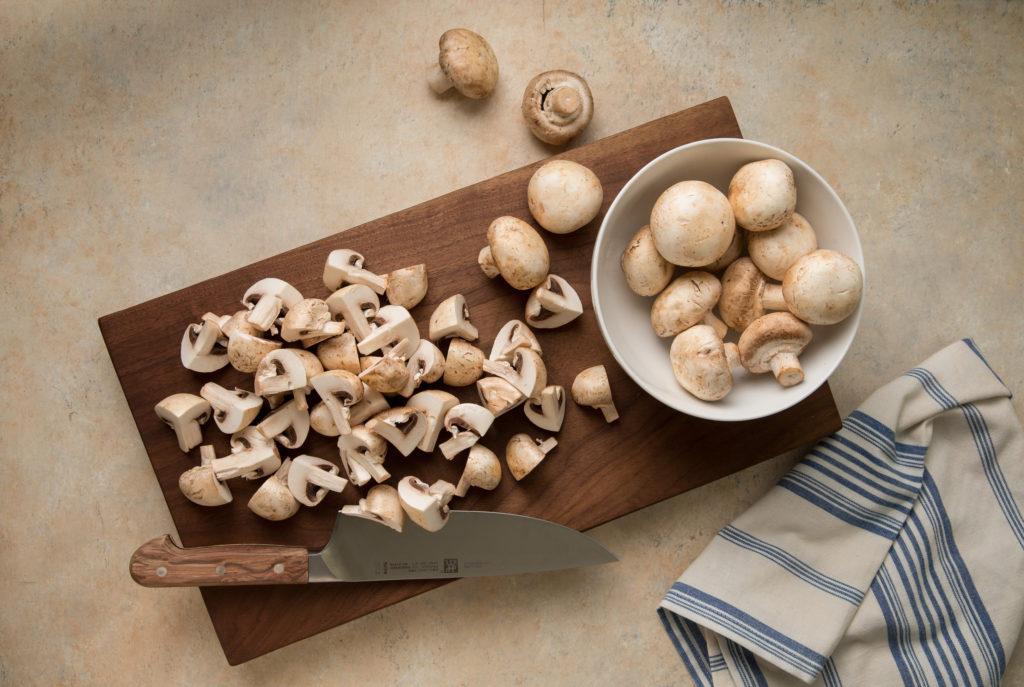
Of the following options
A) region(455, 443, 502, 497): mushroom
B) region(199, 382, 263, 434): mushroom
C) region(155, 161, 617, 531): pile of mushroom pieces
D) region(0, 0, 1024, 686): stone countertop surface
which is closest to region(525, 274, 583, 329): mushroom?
region(155, 161, 617, 531): pile of mushroom pieces

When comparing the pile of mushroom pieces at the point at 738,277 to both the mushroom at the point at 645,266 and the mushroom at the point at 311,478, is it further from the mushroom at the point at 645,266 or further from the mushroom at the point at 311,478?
the mushroom at the point at 311,478

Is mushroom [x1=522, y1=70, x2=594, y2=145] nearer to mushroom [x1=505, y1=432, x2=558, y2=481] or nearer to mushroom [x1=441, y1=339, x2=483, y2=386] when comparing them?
mushroom [x1=441, y1=339, x2=483, y2=386]

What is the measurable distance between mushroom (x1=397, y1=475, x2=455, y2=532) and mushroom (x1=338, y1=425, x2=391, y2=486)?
0.14 ft

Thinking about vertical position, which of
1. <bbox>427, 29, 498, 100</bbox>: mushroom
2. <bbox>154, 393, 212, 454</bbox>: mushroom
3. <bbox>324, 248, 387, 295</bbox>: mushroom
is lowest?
<bbox>154, 393, 212, 454</bbox>: mushroom

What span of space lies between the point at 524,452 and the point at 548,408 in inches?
3.2

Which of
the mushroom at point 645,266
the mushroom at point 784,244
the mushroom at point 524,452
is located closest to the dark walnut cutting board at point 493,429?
the mushroom at point 524,452

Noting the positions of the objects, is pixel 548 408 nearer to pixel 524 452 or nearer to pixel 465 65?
pixel 524 452

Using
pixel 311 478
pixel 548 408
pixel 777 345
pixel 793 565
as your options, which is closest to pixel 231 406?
pixel 311 478

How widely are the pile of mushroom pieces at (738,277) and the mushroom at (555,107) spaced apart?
10.9 inches

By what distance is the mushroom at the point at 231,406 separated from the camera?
113cm

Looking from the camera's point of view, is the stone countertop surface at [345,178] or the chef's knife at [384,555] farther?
the stone countertop surface at [345,178]

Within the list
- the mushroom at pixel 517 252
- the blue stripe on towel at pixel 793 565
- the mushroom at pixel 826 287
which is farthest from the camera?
the blue stripe on towel at pixel 793 565

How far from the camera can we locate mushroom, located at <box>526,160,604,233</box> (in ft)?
3.62

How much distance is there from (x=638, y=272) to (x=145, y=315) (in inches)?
32.8
